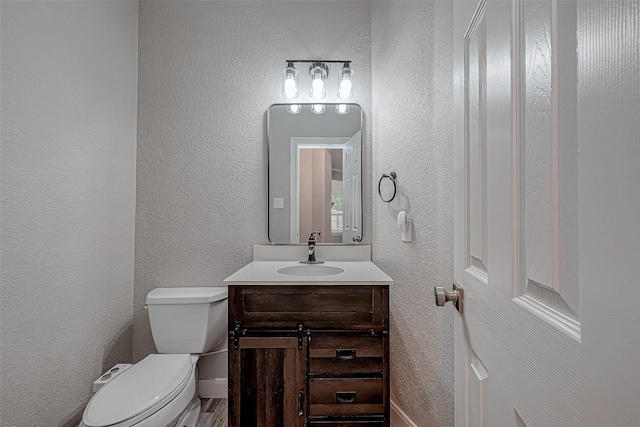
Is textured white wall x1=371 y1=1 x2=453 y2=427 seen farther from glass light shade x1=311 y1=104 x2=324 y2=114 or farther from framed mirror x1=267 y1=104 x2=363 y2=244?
glass light shade x1=311 y1=104 x2=324 y2=114

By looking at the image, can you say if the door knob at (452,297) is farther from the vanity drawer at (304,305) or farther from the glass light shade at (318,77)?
the glass light shade at (318,77)

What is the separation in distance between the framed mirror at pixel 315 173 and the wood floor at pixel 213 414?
1.04m

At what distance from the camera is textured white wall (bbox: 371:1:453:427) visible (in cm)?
134

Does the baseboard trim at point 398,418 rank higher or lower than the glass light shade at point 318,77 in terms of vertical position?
lower

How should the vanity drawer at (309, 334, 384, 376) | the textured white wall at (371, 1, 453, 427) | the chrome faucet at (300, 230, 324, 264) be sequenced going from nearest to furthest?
the textured white wall at (371, 1, 453, 427) → the vanity drawer at (309, 334, 384, 376) → the chrome faucet at (300, 230, 324, 264)

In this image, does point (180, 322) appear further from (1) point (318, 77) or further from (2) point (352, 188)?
(1) point (318, 77)

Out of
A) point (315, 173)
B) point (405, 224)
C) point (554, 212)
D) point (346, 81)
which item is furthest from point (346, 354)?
point (346, 81)

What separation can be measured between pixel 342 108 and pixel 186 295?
1.48 meters

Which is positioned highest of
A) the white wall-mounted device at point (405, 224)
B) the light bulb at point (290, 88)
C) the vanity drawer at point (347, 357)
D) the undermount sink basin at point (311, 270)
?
the light bulb at point (290, 88)

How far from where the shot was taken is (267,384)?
4.76ft

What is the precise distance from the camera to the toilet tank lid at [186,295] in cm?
177

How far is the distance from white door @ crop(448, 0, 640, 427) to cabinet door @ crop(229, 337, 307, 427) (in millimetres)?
896

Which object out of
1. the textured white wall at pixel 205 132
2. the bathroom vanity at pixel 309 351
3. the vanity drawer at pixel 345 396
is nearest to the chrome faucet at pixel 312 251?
the textured white wall at pixel 205 132

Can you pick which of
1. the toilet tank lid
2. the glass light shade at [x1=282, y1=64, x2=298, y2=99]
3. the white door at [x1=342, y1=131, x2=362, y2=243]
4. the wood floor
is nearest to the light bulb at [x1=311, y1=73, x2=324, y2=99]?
the glass light shade at [x1=282, y1=64, x2=298, y2=99]
